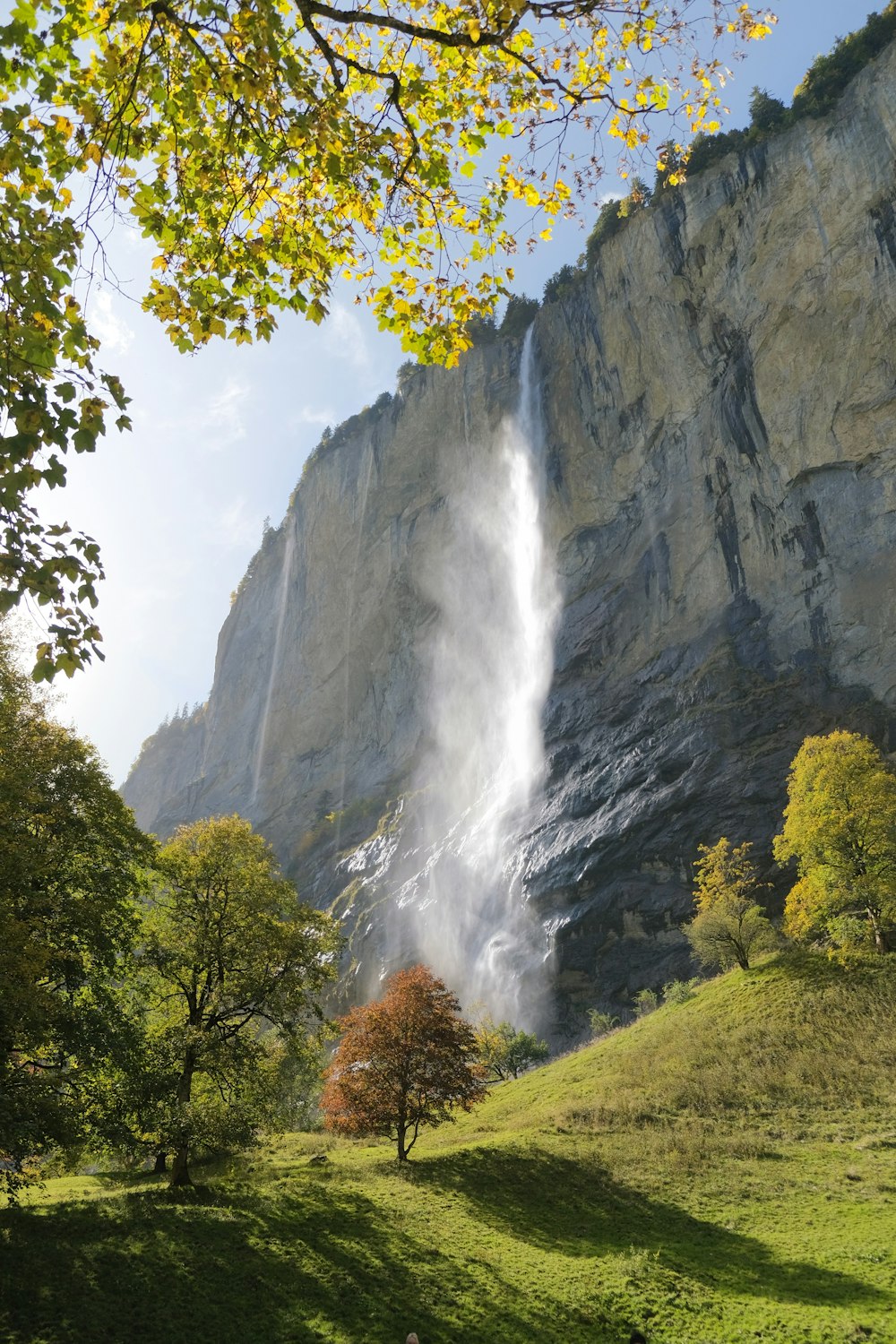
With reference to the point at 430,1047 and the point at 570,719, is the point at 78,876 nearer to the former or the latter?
the point at 430,1047

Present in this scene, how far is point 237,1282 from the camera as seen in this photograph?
1062 centimetres

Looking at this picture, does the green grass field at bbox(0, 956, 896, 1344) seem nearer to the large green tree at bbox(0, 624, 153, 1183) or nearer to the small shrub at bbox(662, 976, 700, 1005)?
the large green tree at bbox(0, 624, 153, 1183)

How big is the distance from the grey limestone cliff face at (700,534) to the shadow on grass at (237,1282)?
2959cm

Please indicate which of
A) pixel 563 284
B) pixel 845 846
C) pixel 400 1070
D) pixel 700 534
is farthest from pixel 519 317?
pixel 400 1070

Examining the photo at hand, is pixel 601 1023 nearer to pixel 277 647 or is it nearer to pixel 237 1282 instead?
pixel 237 1282

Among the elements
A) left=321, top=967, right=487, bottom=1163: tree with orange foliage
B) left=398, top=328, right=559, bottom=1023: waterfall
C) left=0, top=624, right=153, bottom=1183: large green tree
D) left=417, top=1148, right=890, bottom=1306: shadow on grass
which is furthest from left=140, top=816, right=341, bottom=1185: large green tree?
left=398, top=328, right=559, bottom=1023: waterfall

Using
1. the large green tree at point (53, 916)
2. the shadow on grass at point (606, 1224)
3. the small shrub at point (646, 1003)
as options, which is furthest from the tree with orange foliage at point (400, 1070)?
the small shrub at point (646, 1003)

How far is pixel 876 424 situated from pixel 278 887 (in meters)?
39.9

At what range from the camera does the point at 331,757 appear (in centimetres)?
7906

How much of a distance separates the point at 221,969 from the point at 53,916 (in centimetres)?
429

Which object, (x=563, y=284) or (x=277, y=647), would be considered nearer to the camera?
(x=563, y=284)

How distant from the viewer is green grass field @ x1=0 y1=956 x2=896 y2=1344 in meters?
9.87

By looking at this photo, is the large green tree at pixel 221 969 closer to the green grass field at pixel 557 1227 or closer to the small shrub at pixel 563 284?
the green grass field at pixel 557 1227

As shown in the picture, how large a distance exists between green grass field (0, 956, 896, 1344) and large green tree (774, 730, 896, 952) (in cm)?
312
